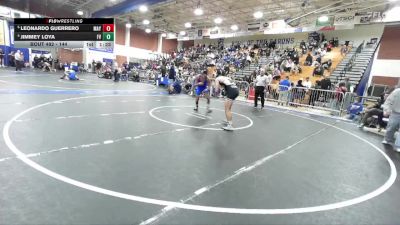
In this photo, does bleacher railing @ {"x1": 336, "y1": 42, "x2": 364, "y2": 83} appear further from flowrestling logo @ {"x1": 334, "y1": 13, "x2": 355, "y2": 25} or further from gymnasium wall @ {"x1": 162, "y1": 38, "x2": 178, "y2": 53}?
gymnasium wall @ {"x1": 162, "y1": 38, "x2": 178, "y2": 53}

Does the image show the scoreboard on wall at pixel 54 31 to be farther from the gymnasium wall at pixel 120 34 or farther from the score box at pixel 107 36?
the gymnasium wall at pixel 120 34

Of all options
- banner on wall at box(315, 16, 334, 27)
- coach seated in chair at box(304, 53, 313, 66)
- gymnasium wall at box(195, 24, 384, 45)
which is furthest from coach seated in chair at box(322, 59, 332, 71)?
gymnasium wall at box(195, 24, 384, 45)

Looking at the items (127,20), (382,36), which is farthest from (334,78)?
(127,20)

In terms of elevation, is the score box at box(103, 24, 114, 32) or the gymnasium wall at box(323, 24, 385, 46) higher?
the gymnasium wall at box(323, 24, 385, 46)

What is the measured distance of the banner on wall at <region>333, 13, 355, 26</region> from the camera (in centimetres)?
1773

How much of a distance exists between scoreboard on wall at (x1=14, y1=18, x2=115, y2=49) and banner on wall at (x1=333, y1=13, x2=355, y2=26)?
1654 centimetres

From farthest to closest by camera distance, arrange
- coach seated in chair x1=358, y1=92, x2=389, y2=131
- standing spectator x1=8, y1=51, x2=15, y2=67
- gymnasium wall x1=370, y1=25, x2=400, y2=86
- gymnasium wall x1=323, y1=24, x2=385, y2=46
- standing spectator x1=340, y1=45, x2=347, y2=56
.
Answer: standing spectator x1=8, y1=51, x2=15, y2=67, gymnasium wall x1=323, y1=24, x2=385, y2=46, standing spectator x1=340, y1=45, x2=347, y2=56, gymnasium wall x1=370, y1=25, x2=400, y2=86, coach seated in chair x1=358, y1=92, x2=389, y2=131

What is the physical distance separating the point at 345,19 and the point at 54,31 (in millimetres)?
18199

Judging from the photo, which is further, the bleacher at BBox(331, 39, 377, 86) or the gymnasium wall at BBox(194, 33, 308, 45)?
the gymnasium wall at BBox(194, 33, 308, 45)

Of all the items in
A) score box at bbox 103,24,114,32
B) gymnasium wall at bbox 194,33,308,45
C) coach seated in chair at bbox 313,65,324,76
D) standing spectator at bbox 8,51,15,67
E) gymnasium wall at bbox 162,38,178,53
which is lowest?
standing spectator at bbox 8,51,15,67

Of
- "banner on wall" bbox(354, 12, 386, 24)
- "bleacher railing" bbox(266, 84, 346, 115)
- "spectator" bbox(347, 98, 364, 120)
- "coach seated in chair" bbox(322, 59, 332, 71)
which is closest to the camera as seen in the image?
"spectator" bbox(347, 98, 364, 120)

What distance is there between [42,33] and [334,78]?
17578 mm

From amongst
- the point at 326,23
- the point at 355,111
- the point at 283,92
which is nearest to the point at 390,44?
the point at 326,23

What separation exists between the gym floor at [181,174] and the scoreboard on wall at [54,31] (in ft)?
13.5
